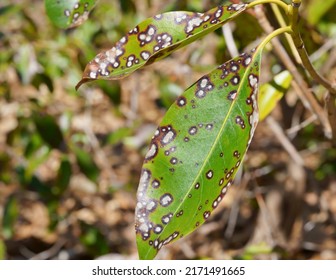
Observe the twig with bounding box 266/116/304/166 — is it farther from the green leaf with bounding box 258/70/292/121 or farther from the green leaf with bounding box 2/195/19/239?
the green leaf with bounding box 2/195/19/239

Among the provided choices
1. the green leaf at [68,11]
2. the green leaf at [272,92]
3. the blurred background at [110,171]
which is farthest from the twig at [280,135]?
the green leaf at [68,11]

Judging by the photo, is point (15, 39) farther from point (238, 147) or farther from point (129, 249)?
point (238, 147)

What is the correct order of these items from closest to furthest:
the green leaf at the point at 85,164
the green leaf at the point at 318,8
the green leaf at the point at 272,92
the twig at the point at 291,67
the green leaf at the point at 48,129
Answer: the twig at the point at 291,67, the green leaf at the point at 272,92, the green leaf at the point at 318,8, the green leaf at the point at 48,129, the green leaf at the point at 85,164

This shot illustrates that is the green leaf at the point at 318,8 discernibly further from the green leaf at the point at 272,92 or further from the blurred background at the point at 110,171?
the green leaf at the point at 272,92

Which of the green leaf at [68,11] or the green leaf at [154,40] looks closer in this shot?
the green leaf at [154,40]

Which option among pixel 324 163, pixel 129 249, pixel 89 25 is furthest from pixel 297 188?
pixel 89 25

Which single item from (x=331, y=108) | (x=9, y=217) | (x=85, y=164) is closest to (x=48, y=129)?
(x=85, y=164)
